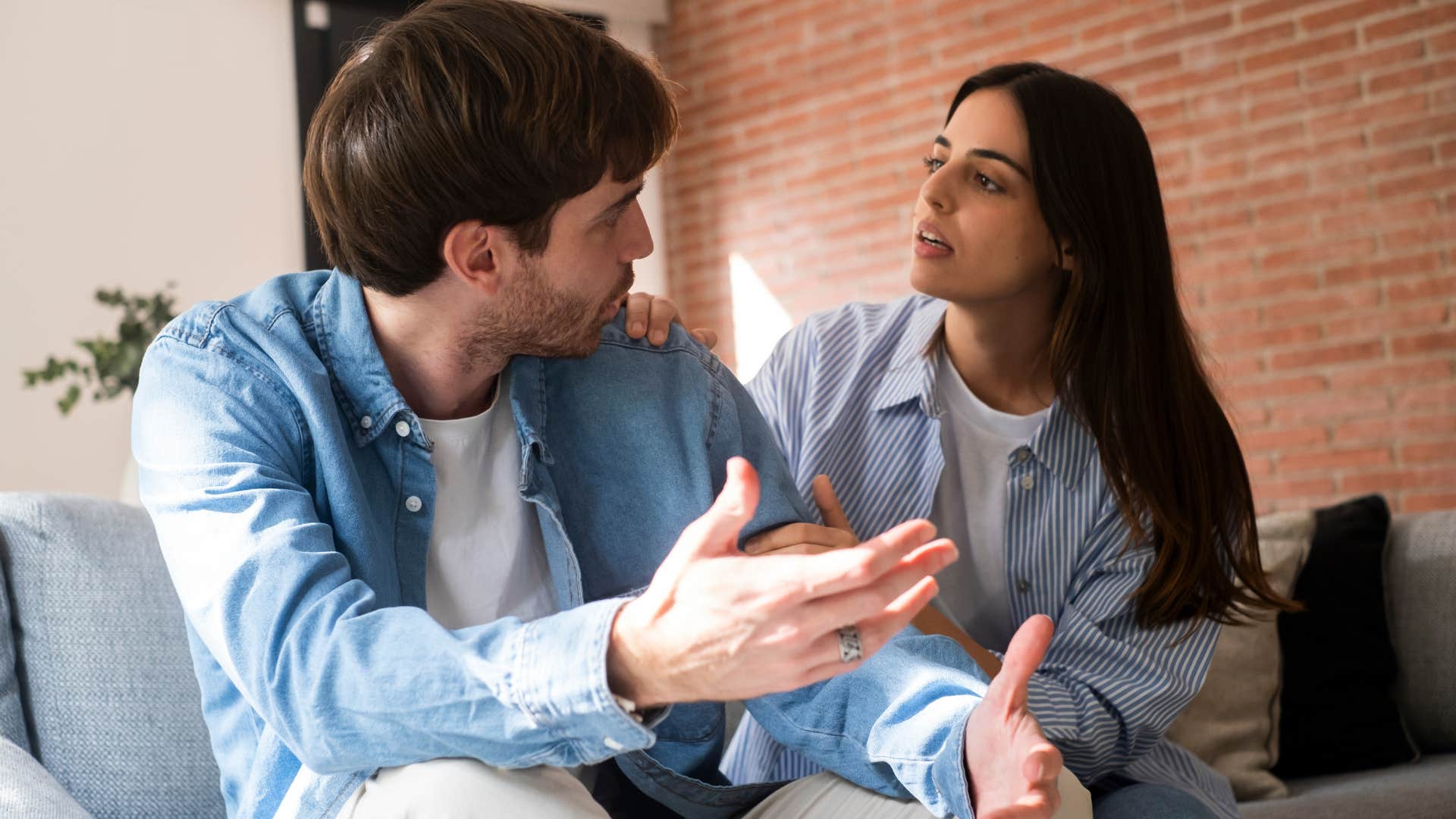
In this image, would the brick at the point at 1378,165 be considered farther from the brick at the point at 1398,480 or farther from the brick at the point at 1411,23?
the brick at the point at 1398,480

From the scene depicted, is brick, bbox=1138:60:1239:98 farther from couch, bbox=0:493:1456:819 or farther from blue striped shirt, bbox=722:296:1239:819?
couch, bbox=0:493:1456:819

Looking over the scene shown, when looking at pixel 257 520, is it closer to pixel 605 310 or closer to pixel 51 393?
pixel 605 310

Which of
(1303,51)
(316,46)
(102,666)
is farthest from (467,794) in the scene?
(316,46)

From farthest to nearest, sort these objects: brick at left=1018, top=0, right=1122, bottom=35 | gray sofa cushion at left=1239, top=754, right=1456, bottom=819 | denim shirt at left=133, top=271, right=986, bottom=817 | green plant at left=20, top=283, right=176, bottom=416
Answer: brick at left=1018, top=0, right=1122, bottom=35, green plant at left=20, top=283, right=176, bottom=416, gray sofa cushion at left=1239, top=754, right=1456, bottom=819, denim shirt at left=133, top=271, right=986, bottom=817

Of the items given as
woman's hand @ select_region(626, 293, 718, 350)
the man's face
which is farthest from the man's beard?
woman's hand @ select_region(626, 293, 718, 350)

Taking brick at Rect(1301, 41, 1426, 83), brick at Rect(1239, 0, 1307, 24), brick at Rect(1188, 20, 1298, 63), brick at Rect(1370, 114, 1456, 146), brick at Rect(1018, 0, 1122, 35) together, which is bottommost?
brick at Rect(1370, 114, 1456, 146)

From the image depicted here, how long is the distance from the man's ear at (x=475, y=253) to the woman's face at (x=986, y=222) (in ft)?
2.19

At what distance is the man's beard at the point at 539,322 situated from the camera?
4.27 ft

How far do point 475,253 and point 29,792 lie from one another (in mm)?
655

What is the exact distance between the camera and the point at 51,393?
4348 millimetres

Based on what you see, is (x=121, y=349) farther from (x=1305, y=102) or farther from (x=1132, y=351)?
(x=1305, y=102)

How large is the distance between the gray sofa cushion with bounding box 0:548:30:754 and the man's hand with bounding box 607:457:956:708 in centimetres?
90

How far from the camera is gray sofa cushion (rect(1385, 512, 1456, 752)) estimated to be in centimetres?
231

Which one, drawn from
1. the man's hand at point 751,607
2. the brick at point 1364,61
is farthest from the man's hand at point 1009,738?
the brick at point 1364,61
